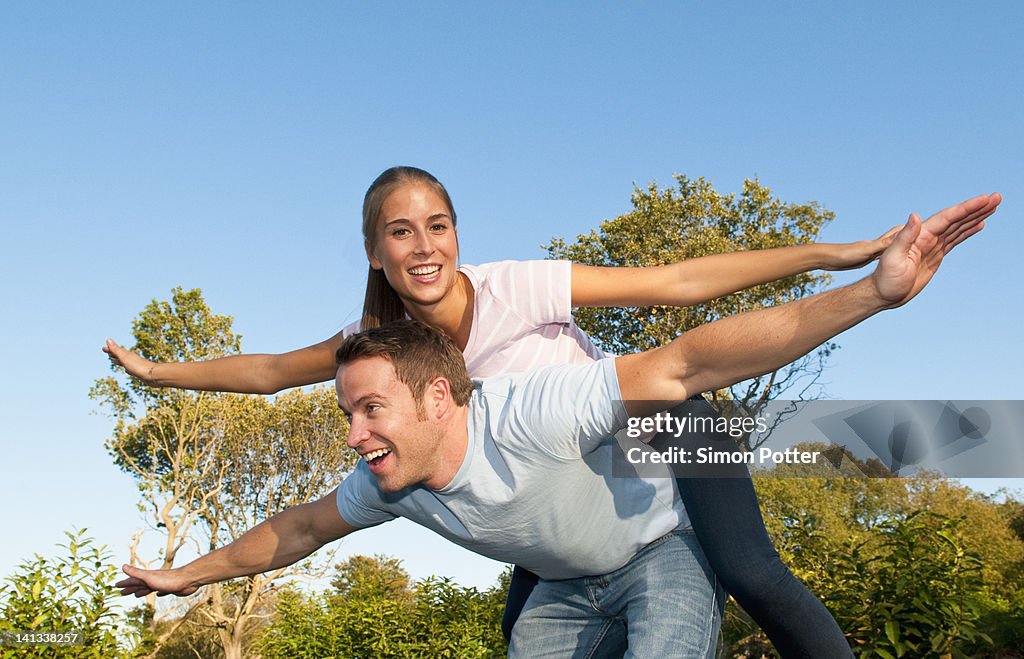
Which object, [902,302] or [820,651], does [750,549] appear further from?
[902,302]

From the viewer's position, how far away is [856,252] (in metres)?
3.41

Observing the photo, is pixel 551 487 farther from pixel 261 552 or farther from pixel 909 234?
pixel 261 552

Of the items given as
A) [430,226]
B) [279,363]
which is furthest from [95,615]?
[430,226]

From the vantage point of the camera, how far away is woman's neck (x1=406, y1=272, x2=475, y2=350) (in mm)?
3789

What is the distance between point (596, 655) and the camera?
3.35 m

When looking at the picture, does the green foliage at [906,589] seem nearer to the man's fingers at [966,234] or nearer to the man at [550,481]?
the man at [550,481]

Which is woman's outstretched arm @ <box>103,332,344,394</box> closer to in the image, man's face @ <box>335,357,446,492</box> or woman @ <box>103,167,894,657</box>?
woman @ <box>103,167,894,657</box>

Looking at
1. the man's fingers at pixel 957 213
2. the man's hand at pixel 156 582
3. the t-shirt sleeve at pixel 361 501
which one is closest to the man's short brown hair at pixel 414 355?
the t-shirt sleeve at pixel 361 501

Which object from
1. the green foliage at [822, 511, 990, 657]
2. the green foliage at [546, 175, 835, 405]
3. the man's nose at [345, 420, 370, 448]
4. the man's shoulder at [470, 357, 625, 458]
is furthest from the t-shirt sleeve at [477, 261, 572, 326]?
the green foliage at [546, 175, 835, 405]

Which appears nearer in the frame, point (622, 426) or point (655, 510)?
point (622, 426)

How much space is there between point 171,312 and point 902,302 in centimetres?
2434

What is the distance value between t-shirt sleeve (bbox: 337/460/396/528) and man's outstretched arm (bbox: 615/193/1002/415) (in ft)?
4.16

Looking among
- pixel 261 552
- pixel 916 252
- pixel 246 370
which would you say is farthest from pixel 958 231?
pixel 246 370

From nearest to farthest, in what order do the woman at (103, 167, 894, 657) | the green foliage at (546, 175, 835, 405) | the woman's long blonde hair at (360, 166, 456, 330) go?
the woman at (103, 167, 894, 657), the woman's long blonde hair at (360, 166, 456, 330), the green foliage at (546, 175, 835, 405)
